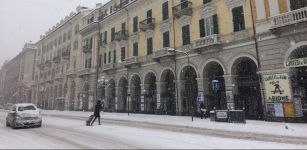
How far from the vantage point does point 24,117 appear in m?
15.9

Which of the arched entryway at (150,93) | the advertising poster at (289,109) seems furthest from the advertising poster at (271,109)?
the arched entryway at (150,93)

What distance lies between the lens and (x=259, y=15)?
1958 cm

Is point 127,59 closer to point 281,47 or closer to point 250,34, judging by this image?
point 250,34

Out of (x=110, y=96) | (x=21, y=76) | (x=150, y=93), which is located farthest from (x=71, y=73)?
(x=21, y=76)

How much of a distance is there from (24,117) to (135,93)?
1799 centimetres

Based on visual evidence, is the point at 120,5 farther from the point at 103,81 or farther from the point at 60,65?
the point at 60,65

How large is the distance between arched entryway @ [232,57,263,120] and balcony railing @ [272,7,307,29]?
4.01m

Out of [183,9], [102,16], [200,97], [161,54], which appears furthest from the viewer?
[102,16]

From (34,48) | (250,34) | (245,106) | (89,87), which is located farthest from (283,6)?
(34,48)

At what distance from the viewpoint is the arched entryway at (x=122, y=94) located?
3459 cm

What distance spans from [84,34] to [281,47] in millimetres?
34869

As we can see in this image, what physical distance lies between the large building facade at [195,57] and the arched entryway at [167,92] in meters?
0.11

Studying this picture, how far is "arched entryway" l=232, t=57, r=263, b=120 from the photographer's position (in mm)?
20469

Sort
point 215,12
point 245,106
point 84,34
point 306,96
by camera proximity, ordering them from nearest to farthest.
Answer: point 306,96 → point 245,106 → point 215,12 → point 84,34
